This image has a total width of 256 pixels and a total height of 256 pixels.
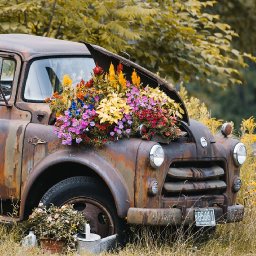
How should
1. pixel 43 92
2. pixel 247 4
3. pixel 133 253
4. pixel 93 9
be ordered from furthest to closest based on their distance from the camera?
pixel 247 4
pixel 93 9
pixel 43 92
pixel 133 253

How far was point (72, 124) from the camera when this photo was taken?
9.16 meters

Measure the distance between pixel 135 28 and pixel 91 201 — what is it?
20.7 ft

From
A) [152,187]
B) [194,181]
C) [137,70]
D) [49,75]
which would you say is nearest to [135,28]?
[49,75]

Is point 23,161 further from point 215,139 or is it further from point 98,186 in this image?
point 215,139

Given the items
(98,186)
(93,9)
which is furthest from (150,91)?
(93,9)

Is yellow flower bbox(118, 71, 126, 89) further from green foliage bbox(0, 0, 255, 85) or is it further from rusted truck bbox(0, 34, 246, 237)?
green foliage bbox(0, 0, 255, 85)

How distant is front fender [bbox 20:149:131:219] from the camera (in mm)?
8906

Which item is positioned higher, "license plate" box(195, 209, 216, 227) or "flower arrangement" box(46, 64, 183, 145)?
"flower arrangement" box(46, 64, 183, 145)

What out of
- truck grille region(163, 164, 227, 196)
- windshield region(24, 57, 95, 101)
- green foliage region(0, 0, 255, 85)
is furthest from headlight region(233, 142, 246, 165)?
green foliage region(0, 0, 255, 85)

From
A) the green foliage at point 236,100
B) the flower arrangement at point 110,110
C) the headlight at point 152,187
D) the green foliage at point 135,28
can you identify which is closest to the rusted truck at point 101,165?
the headlight at point 152,187

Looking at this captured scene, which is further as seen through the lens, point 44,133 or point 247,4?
point 247,4

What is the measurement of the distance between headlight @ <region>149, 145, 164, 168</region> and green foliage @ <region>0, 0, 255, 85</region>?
4817 millimetres

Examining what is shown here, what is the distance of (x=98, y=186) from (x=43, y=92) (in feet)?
3.93

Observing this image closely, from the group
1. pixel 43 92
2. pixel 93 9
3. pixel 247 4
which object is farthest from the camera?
pixel 247 4
